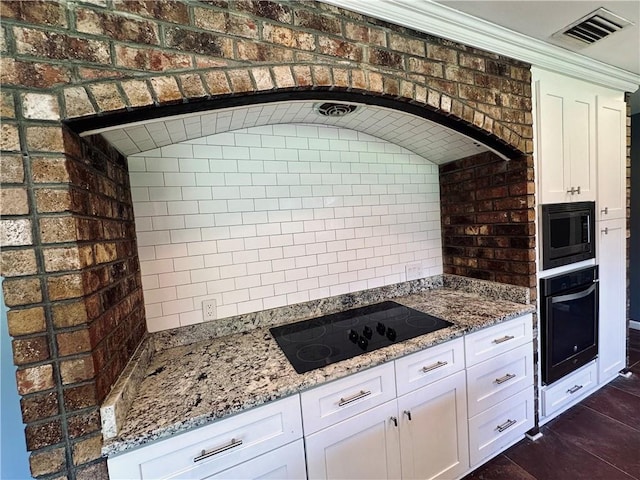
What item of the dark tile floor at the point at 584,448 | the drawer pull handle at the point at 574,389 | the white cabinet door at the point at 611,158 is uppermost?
the white cabinet door at the point at 611,158

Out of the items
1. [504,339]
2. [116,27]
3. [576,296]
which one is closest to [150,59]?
[116,27]

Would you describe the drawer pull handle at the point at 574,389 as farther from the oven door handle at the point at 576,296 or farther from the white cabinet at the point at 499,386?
A: the oven door handle at the point at 576,296

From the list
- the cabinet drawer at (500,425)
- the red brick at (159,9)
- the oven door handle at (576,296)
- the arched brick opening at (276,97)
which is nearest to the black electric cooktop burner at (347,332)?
the cabinet drawer at (500,425)

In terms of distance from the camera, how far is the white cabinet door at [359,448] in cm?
114

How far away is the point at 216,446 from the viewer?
0.97 meters

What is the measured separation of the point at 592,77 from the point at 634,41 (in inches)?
11.0

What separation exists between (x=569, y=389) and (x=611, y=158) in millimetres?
1748

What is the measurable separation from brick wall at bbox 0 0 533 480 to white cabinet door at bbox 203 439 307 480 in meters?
0.44

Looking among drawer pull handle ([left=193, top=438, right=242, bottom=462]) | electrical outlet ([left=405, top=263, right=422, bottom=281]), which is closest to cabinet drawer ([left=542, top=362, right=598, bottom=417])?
electrical outlet ([left=405, top=263, right=422, bottom=281])

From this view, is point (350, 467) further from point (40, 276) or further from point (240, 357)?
point (40, 276)

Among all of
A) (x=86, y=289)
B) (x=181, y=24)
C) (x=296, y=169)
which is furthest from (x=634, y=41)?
(x=86, y=289)

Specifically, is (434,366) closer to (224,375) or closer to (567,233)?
(224,375)

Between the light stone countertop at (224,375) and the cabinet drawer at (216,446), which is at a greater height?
the light stone countertop at (224,375)

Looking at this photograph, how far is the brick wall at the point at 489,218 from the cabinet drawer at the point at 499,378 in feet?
1.48
